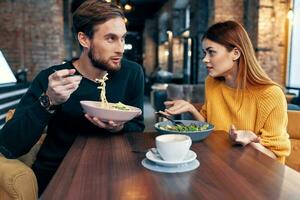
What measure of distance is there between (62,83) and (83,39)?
514 millimetres

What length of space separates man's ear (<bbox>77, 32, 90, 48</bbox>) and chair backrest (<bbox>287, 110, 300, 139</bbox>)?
1266 millimetres

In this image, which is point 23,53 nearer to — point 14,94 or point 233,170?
point 14,94

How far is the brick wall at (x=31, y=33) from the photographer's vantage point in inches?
200

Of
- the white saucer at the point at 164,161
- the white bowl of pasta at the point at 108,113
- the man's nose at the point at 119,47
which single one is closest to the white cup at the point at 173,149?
the white saucer at the point at 164,161

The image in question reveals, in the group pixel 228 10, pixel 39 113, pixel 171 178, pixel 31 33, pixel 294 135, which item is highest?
pixel 228 10

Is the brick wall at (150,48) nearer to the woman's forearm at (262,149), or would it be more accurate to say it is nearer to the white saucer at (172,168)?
the woman's forearm at (262,149)

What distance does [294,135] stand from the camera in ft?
5.91

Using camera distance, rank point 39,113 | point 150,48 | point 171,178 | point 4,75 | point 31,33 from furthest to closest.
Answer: point 150,48 < point 31,33 < point 4,75 < point 39,113 < point 171,178

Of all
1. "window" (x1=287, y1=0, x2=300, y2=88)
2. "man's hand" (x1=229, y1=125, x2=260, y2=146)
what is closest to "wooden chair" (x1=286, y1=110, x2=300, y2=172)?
"man's hand" (x1=229, y1=125, x2=260, y2=146)

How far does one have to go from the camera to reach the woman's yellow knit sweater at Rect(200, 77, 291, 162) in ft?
4.17

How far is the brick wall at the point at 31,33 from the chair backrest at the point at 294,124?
14.6ft

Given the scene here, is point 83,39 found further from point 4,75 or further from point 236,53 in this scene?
point 4,75

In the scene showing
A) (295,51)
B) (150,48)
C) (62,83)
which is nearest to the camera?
(62,83)

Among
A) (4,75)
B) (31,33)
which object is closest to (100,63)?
(4,75)
